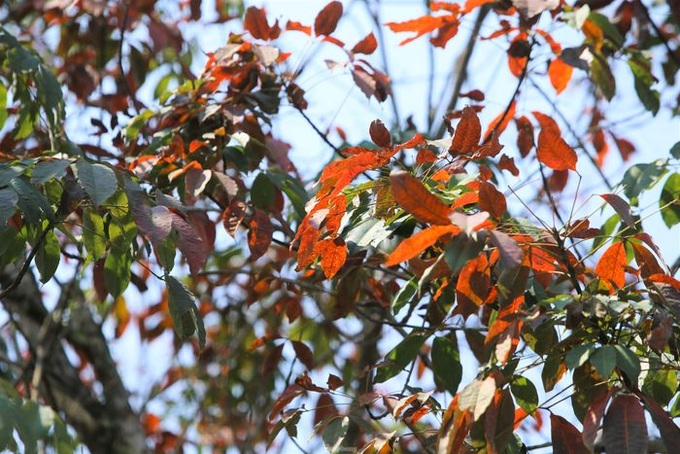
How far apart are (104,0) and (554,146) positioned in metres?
1.48

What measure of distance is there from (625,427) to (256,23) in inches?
40.5

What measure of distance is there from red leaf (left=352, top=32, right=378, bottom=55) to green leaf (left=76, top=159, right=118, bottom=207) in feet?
2.32

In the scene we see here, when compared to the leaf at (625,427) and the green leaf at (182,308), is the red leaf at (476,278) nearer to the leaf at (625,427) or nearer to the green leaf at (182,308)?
the leaf at (625,427)

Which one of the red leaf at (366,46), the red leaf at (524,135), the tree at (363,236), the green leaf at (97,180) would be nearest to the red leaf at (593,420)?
the tree at (363,236)

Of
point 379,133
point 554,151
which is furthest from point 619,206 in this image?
point 379,133

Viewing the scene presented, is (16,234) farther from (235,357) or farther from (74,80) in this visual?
(235,357)

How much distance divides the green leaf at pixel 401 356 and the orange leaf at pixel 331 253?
0.20 meters

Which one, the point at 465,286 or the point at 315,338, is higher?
the point at 315,338

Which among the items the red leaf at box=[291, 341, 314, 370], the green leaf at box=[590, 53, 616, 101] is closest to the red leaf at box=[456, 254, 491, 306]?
the red leaf at box=[291, 341, 314, 370]

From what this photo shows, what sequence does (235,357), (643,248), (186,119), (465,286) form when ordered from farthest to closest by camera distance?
(235,357)
(186,119)
(643,248)
(465,286)

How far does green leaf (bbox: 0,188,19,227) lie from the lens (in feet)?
3.38

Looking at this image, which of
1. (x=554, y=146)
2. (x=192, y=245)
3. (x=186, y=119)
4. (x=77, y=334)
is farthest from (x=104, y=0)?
(x=554, y=146)

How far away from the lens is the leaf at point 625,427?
3.15ft

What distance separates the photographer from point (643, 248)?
121cm
